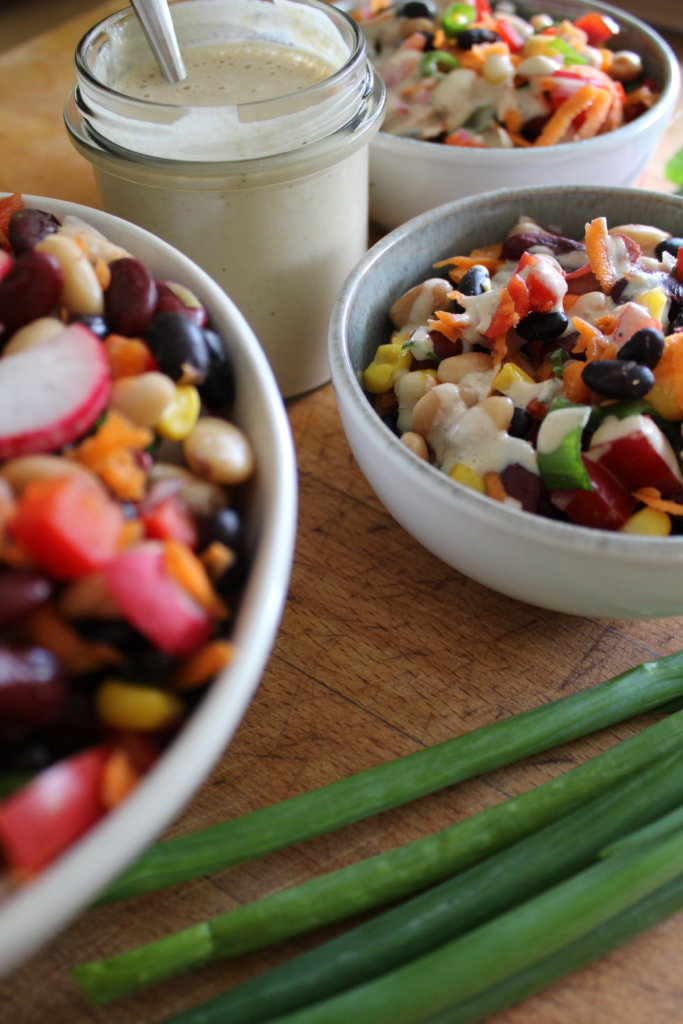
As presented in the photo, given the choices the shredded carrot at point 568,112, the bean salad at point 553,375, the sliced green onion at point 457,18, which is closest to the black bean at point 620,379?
the bean salad at point 553,375

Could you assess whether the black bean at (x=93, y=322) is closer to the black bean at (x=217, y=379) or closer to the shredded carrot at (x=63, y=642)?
the black bean at (x=217, y=379)

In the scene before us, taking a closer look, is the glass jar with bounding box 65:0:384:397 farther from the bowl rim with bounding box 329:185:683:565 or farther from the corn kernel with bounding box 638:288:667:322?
the corn kernel with bounding box 638:288:667:322

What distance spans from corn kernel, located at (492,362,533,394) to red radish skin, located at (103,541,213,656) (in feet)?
1.61

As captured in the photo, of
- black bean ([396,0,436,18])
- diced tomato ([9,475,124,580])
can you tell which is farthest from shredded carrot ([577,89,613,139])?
diced tomato ([9,475,124,580])

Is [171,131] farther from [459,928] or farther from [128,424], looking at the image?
[459,928]

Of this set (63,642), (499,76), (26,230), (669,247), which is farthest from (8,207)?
(499,76)

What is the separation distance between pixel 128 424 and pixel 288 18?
79cm

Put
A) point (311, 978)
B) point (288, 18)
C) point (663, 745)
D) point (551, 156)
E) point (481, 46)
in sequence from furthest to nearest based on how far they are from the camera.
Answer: point (481, 46), point (551, 156), point (288, 18), point (663, 745), point (311, 978)

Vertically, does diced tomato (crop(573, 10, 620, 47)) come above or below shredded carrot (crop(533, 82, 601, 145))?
above

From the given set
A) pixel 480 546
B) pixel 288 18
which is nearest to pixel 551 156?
pixel 288 18

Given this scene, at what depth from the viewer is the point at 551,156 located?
1.37 meters

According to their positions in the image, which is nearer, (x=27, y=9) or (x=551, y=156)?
(x=551, y=156)

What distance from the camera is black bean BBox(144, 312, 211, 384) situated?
80 cm

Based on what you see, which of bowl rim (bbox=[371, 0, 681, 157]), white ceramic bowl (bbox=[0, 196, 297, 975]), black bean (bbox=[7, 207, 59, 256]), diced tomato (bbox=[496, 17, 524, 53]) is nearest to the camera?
white ceramic bowl (bbox=[0, 196, 297, 975])
